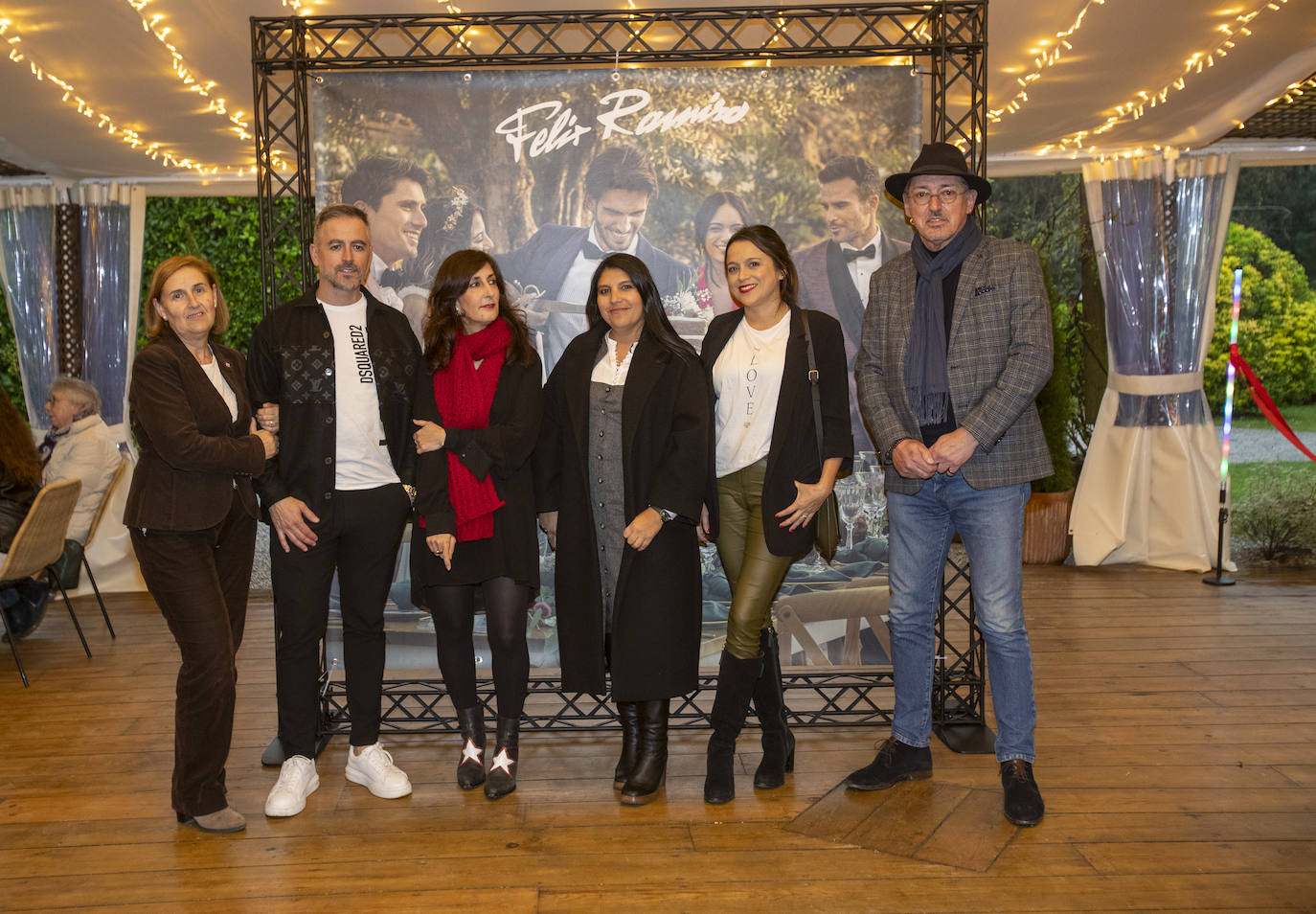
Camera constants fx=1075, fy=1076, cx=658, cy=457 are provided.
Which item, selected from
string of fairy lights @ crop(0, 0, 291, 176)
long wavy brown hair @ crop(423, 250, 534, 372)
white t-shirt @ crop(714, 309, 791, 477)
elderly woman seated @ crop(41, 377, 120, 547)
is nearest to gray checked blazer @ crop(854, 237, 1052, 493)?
white t-shirt @ crop(714, 309, 791, 477)

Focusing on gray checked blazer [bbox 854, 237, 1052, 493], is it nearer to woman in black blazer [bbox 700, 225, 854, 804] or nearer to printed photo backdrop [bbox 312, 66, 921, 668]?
woman in black blazer [bbox 700, 225, 854, 804]

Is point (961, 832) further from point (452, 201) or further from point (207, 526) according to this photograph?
point (452, 201)

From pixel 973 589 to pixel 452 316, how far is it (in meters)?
1.85

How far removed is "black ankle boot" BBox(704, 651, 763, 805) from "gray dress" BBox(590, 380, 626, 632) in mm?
449

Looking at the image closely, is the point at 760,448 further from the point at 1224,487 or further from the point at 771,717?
the point at 1224,487

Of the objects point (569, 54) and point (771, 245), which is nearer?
point (771, 245)

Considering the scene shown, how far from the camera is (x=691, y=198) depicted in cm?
399

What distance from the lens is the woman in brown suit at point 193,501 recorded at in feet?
9.71

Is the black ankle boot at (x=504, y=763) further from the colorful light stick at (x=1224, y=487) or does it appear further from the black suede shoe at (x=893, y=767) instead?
the colorful light stick at (x=1224, y=487)

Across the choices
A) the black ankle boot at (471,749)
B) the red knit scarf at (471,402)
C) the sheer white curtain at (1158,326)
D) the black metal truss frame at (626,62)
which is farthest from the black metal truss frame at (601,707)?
the sheer white curtain at (1158,326)

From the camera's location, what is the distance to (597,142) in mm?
3977

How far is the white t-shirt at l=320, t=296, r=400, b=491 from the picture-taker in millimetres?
3260

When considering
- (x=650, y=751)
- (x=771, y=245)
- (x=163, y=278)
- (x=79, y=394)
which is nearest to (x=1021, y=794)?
(x=650, y=751)

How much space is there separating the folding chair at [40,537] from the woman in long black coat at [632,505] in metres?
2.85
